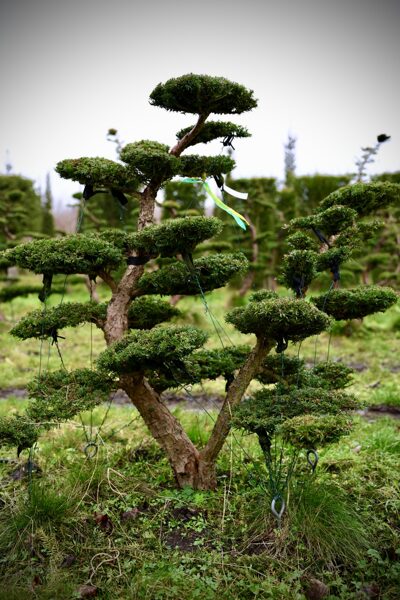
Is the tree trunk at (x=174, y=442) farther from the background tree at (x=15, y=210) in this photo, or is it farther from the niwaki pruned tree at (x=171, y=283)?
the background tree at (x=15, y=210)

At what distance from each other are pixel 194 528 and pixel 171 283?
2.06 m

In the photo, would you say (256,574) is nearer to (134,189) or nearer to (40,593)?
(40,593)

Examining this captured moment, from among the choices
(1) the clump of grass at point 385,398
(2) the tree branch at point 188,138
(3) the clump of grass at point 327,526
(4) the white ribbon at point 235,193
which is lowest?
(1) the clump of grass at point 385,398

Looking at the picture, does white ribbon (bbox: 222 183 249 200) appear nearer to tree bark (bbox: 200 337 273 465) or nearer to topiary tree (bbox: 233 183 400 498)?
topiary tree (bbox: 233 183 400 498)

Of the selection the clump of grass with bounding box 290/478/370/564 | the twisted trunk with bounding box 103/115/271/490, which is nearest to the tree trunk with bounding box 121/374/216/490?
the twisted trunk with bounding box 103/115/271/490

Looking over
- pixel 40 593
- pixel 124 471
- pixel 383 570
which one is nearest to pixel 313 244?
pixel 383 570

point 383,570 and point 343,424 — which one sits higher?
point 343,424

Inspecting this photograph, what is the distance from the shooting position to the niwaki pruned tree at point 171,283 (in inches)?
138

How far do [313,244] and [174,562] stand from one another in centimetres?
281

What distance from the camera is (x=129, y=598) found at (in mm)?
3068

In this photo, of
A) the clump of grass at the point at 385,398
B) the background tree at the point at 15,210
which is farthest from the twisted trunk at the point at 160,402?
the background tree at the point at 15,210

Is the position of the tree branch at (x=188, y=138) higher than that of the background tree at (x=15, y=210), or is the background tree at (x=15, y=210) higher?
the tree branch at (x=188, y=138)

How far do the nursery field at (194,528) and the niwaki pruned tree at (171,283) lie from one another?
12.6 inches

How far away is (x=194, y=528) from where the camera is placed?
3.81m
